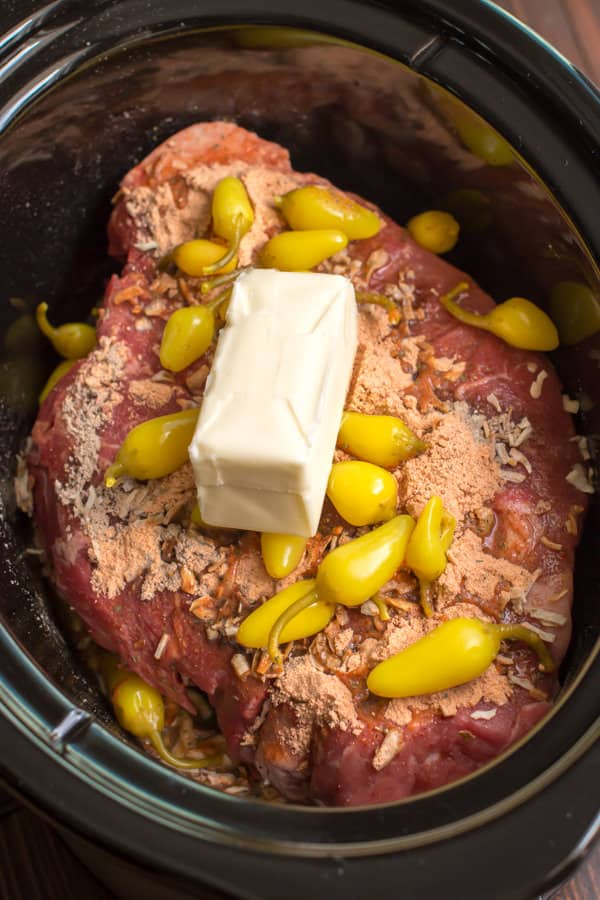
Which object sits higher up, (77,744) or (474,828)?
(77,744)

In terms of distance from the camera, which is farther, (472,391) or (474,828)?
(472,391)

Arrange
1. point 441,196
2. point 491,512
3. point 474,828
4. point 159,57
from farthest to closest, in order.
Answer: point 441,196
point 159,57
point 491,512
point 474,828

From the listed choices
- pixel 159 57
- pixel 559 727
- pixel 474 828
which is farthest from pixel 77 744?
pixel 159 57

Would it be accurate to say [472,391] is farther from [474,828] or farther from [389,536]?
[474,828]

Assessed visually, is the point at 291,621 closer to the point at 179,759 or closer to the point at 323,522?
the point at 323,522

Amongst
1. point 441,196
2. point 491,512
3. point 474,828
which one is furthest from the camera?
point 441,196

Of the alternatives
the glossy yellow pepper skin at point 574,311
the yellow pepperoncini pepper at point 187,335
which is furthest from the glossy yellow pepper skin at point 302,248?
the glossy yellow pepper skin at point 574,311

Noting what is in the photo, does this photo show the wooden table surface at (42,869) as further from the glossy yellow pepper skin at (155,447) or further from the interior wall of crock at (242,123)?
the glossy yellow pepper skin at (155,447)

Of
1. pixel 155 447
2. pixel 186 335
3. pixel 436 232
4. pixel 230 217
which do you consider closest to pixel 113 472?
pixel 155 447
